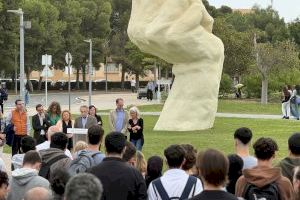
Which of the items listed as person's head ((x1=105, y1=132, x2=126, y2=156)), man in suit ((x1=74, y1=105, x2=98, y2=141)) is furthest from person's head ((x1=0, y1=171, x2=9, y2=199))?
man in suit ((x1=74, y1=105, x2=98, y2=141))

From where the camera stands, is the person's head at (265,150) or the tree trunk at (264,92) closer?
the person's head at (265,150)

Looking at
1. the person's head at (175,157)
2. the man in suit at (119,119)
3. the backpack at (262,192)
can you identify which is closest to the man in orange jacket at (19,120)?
the man in suit at (119,119)

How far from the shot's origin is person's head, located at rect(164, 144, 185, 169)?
638 centimetres

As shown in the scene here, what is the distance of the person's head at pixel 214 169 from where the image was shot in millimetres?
5098

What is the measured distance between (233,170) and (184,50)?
53.9 feet

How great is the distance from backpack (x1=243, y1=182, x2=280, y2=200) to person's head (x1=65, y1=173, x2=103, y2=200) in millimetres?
2087

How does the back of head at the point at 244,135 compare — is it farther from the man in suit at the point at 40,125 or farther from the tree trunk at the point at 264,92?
the tree trunk at the point at 264,92

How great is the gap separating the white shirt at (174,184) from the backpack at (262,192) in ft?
1.41

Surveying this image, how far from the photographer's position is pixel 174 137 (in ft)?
68.9

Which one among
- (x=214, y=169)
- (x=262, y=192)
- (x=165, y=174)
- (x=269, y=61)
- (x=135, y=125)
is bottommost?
(x=135, y=125)

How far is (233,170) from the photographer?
279 inches

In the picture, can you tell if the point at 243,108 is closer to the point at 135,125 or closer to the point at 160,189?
the point at 135,125

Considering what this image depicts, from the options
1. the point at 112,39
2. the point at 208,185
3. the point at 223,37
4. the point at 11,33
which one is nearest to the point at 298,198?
the point at 208,185

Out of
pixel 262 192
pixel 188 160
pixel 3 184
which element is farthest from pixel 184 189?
pixel 3 184
